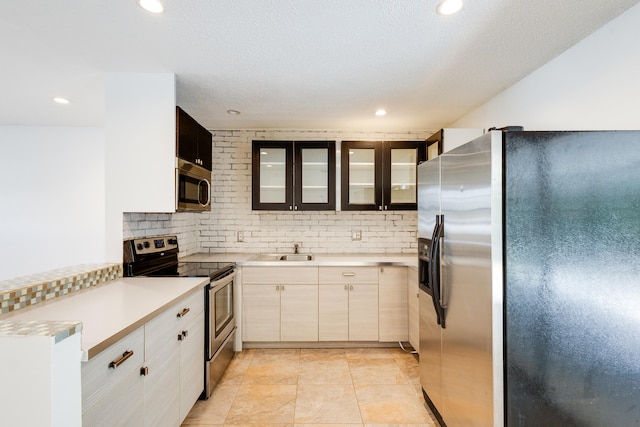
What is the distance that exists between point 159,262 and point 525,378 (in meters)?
2.77

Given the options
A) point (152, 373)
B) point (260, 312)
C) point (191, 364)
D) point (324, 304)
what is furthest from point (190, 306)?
point (324, 304)

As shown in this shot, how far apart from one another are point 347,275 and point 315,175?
3.92ft

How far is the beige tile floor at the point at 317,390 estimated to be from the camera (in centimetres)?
219

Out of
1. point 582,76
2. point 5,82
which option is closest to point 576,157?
point 582,76

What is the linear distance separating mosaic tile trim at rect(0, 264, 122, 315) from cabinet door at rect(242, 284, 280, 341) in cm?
129

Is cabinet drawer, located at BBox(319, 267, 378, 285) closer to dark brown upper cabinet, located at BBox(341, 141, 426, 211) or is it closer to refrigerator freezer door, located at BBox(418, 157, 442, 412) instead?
dark brown upper cabinet, located at BBox(341, 141, 426, 211)

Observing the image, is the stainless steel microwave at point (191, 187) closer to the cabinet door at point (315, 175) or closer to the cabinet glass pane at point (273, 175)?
the cabinet glass pane at point (273, 175)

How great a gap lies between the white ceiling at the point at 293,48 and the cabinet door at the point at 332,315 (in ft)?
6.19

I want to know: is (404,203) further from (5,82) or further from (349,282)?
(5,82)

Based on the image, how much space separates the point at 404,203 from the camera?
3631 mm

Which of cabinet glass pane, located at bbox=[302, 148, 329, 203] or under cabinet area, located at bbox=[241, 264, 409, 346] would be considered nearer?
under cabinet area, located at bbox=[241, 264, 409, 346]

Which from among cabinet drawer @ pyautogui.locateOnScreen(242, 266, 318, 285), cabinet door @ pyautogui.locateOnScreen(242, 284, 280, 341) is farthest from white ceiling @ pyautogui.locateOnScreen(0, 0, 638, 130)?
cabinet door @ pyautogui.locateOnScreen(242, 284, 280, 341)

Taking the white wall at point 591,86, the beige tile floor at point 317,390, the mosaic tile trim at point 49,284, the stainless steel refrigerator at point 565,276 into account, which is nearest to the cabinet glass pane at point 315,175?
the beige tile floor at point 317,390

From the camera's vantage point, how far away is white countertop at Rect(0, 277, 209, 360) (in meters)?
1.27
